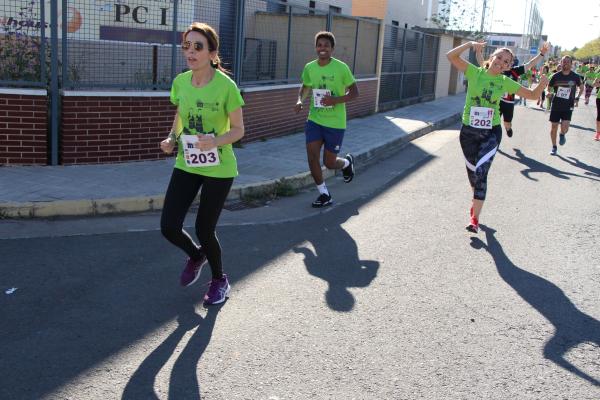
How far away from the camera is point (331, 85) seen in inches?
295

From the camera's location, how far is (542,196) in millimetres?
8953

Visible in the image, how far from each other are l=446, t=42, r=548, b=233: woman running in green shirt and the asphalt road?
2.13ft

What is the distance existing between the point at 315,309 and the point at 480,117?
126 inches

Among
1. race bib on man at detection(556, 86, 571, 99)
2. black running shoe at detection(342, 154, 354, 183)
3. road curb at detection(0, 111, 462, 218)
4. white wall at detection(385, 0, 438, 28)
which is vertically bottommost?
road curb at detection(0, 111, 462, 218)

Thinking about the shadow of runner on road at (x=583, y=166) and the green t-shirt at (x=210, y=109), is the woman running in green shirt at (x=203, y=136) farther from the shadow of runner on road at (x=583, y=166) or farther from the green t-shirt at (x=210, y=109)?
the shadow of runner on road at (x=583, y=166)

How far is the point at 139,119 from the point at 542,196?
5779 millimetres

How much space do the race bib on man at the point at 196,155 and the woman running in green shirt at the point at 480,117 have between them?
3.36 m

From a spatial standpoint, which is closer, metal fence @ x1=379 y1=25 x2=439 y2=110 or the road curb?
the road curb

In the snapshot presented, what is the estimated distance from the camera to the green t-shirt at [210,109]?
4.33m

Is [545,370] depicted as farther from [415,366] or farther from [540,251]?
[540,251]

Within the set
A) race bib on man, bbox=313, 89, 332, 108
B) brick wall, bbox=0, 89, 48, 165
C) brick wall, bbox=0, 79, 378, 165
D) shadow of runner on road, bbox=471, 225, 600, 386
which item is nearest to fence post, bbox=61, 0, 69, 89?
brick wall, bbox=0, 79, 378, 165

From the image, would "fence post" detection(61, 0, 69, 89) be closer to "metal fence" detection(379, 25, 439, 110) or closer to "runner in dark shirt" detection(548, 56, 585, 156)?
"runner in dark shirt" detection(548, 56, 585, 156)

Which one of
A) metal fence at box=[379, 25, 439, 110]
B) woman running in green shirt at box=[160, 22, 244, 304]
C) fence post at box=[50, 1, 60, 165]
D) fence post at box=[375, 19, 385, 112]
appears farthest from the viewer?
metal fence at box=[379, 25, 439, 110]

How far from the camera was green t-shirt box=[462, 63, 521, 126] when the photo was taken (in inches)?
263
